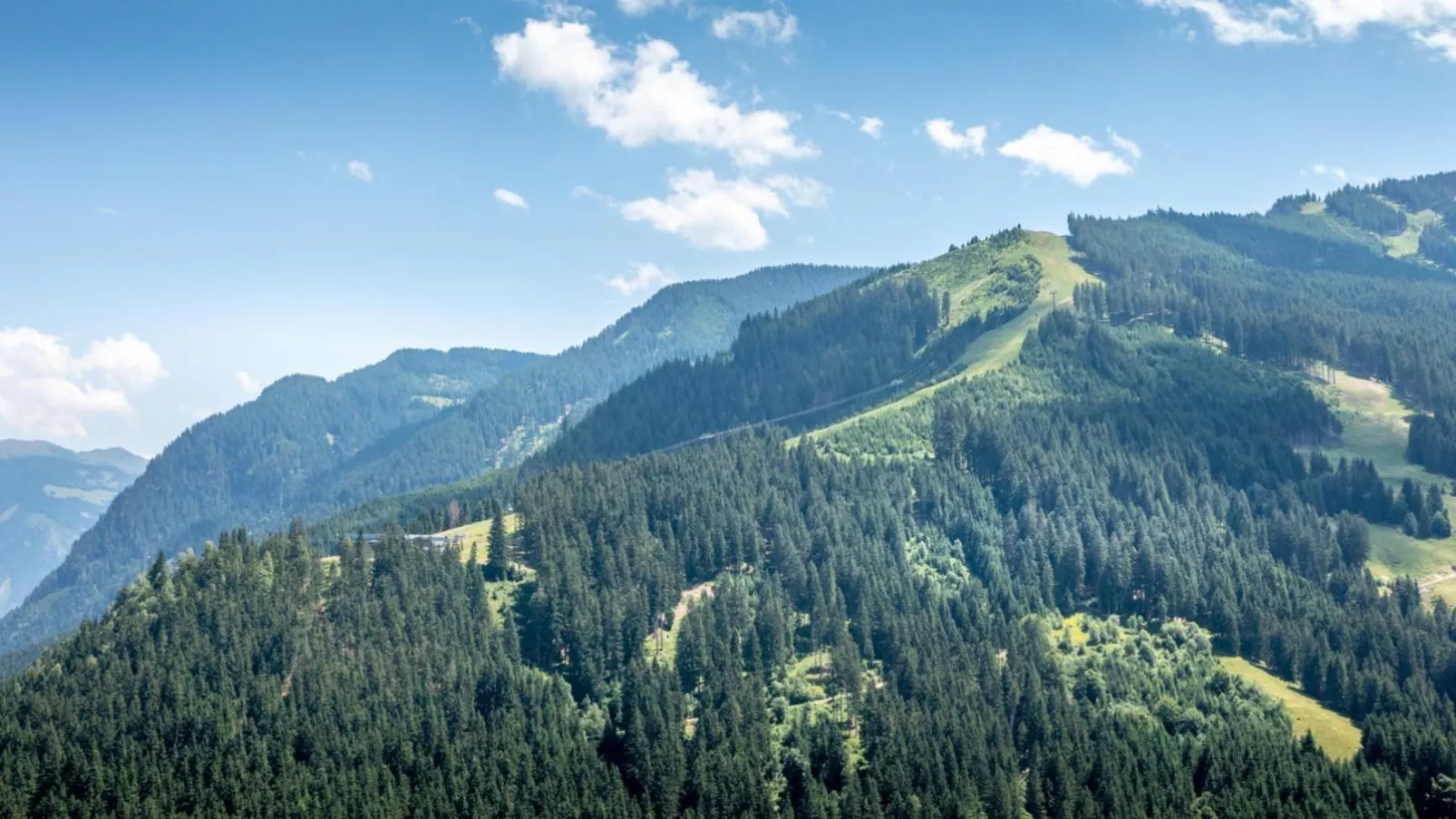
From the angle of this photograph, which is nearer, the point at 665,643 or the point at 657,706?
the point at 657,706

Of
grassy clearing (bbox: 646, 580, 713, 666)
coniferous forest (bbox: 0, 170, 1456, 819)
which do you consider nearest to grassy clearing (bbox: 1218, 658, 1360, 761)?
coniferous forest (bbox: 0, 170, 1456, 819)

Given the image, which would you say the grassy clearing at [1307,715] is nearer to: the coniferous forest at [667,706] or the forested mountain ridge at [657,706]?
the coniferous forest at [667,706]

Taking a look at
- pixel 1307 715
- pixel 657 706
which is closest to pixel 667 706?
pixel 657 706

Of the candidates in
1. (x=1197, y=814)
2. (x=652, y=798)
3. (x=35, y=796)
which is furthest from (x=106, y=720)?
(x=1197, y=814)

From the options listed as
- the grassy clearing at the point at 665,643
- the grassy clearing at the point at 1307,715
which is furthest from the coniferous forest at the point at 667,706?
the grassy clearing at the point at 1307,715

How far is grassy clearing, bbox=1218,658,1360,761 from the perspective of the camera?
539 feet

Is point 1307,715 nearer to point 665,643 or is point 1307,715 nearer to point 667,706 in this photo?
point 667,706

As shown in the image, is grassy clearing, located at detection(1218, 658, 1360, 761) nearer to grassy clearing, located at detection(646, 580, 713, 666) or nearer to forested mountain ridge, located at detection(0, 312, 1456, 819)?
forested mountain ridge, located at detection(0, 312, 1456, 819)

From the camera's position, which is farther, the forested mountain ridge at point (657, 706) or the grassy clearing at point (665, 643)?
the grassy clearing at point (665, 643)

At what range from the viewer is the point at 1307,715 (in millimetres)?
174125

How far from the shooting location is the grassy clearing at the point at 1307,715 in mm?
164375

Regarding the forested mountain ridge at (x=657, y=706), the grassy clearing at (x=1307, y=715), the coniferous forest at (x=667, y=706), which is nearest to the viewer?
the coniferous forest at (x=667, y=706)

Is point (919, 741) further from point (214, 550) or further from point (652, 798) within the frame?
point (214, 550)

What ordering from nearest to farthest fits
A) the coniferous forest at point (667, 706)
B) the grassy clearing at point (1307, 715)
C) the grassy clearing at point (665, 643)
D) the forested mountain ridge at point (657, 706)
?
1. the coniferous forest at point (667, 706)
2. the forested mountain ridge at point (657, 706)
3. the grassy clearing at point (1307, 715)
4. the grassy clearing at point (665, 643)
